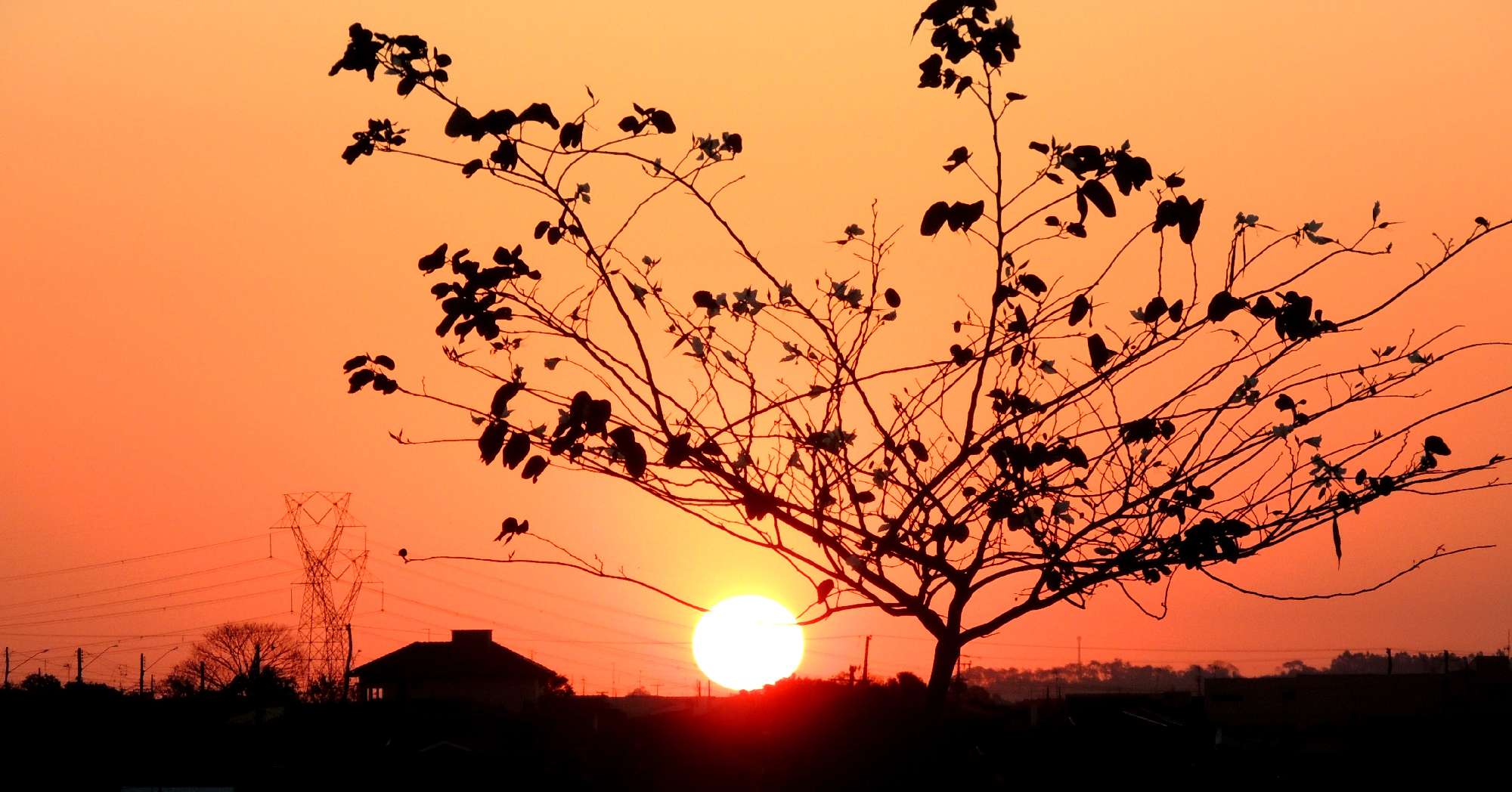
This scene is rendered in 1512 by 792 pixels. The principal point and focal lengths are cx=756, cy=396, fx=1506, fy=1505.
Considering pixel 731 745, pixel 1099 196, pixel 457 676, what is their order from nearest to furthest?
pixel 1099 196 < pixel 731 745 < pixel 457 676

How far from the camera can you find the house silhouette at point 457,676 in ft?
239

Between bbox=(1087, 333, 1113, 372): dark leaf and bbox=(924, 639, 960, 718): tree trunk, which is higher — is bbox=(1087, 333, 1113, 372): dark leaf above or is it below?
above

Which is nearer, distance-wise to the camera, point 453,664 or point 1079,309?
point 1079,309

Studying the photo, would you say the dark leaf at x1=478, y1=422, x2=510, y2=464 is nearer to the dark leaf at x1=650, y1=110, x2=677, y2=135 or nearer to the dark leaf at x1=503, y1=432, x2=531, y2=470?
the dark leaf at x1=503, y1=432, x2=531, y2=470

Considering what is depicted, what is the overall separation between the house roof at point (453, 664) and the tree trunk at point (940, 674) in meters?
68.4

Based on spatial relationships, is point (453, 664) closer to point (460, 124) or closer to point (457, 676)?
point (457, 676)

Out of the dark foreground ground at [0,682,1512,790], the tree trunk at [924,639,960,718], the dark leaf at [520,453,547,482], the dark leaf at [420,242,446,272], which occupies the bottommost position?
the dark foreground ground at [0,682,1512,790]

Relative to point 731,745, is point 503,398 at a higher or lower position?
higher

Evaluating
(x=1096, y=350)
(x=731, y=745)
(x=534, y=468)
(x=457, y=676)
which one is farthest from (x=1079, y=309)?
(x=457, y=676)

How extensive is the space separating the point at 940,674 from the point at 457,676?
6948cm

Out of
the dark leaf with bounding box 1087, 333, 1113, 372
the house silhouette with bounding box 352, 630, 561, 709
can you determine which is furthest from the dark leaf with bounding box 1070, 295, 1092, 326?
the house silhouette with bounding box 352, 630, 561, 709

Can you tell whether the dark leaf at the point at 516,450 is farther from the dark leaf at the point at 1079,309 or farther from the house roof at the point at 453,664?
the house roof at the point at 453,664

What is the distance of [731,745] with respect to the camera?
21266 mm

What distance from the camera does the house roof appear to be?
73500 millimetres
